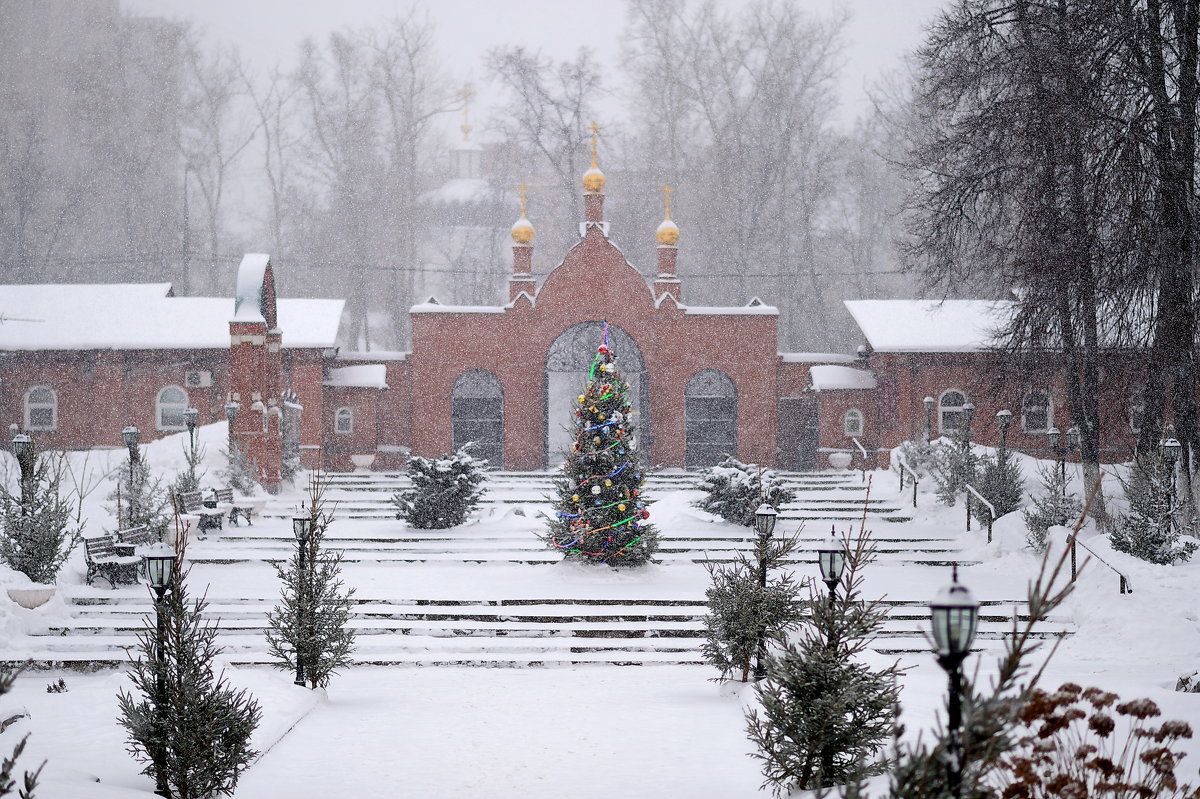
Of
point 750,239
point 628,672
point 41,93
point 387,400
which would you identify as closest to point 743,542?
point 628,672

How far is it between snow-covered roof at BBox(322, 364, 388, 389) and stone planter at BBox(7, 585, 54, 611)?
50.5 feet

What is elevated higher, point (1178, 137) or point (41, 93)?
point (41, 93)

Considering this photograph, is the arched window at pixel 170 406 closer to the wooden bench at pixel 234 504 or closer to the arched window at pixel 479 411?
the arched window at pixel 479 411

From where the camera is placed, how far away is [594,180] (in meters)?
28.7

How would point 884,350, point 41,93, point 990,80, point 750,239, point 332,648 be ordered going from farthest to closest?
point 41,93 → point 750,239 → point 884,350 → point 990,80 → point 332,648

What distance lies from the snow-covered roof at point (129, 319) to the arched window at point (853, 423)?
14.1 meters

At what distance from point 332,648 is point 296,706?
3.01 ft

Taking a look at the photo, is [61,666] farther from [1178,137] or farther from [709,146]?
[709,146]

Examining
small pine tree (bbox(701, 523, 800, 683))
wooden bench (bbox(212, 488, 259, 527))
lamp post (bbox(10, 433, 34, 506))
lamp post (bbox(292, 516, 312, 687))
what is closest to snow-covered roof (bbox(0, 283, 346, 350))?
wooden bench (bbox(212, 488, 259, 527))

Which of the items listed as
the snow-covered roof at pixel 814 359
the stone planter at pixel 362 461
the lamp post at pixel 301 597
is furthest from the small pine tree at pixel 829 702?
the snow-covered roof at pixel 814 359

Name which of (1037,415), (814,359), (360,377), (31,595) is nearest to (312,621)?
(31,595)

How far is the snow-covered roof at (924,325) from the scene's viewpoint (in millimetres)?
28125

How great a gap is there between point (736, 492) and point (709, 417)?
941 cm

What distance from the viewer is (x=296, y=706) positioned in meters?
10.1
